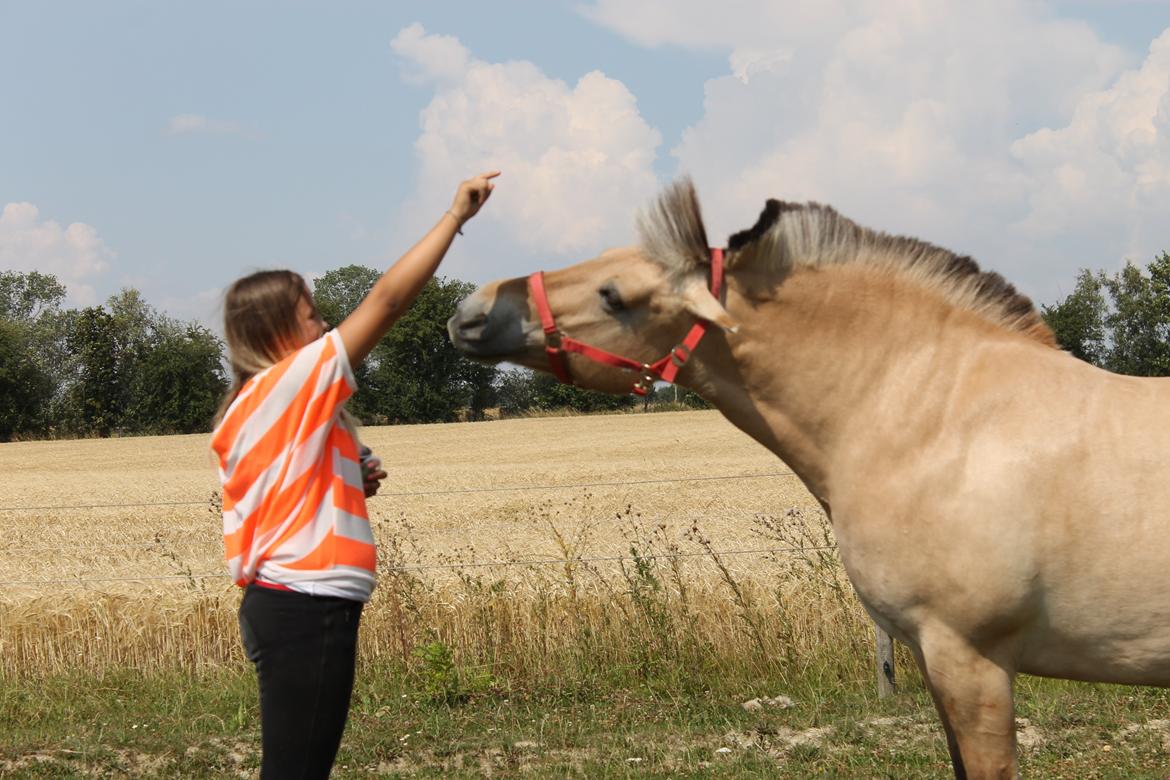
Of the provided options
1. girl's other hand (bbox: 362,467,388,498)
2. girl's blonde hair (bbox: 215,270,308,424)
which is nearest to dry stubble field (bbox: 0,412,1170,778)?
girl's other hand (bbox: 362,467,388,498)

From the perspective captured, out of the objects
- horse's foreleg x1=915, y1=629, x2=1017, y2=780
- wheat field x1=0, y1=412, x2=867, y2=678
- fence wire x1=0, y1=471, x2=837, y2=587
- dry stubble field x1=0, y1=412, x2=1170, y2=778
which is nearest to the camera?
horse's foreleg x1=915, y1=629, x2=1017, y2=780

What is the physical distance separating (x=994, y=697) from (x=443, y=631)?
17.2ft

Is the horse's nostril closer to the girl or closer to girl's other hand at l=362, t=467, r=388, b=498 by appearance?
the girl

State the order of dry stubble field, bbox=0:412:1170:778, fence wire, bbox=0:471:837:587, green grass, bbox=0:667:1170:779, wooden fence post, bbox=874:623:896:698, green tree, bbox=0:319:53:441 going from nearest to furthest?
green grass, bbox=0:667:1170:779
dry stubble field, bbox=0:412:1170:778
wooden fence post, bbox=874:623:896:698
fence wire, bbox=0:471:837:587
green tree, bbox=0:319:53:441

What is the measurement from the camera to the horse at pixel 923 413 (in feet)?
10.1

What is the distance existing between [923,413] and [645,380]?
3.00 feet

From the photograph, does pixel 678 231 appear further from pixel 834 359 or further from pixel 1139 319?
pixel 1139 319

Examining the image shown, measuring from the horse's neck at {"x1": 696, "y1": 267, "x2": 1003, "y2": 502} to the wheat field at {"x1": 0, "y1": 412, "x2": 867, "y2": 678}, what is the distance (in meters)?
3.97

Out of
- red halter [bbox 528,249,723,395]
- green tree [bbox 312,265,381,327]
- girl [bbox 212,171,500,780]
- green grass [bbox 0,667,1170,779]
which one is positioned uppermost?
green tree [bbox 312,265,381,327]

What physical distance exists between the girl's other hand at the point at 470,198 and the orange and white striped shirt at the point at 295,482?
55 centimetres

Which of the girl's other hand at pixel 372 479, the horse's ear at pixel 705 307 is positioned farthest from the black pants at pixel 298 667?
the horse's ear at pixel 705 307

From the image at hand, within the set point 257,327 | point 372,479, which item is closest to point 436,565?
point 372,479

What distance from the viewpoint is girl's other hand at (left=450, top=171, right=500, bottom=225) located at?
3094 mm

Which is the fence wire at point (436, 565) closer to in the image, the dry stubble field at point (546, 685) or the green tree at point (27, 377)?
the dry stubble field at point (546, 685)
